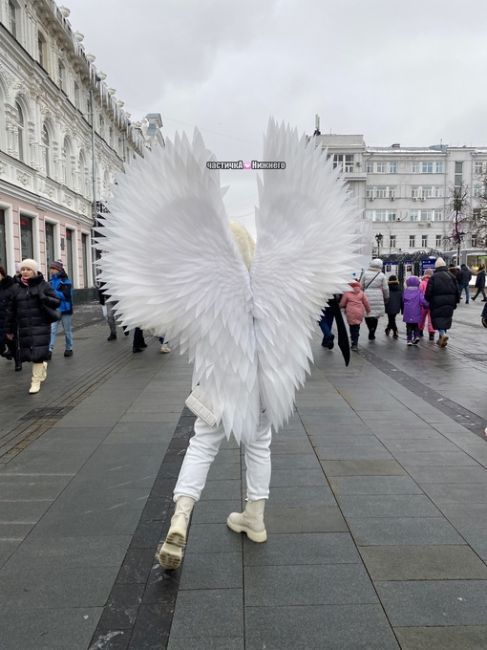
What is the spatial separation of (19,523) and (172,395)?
3.66m

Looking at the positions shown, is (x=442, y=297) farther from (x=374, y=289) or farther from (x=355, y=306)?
(x=355, y=306)

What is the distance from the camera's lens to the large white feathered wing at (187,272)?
2420 mm

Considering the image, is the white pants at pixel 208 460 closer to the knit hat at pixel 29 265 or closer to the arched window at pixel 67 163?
the knit hat at pixel 29 265

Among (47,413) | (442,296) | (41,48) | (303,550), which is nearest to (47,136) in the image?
(41,48)

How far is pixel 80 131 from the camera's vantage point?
1123 inches

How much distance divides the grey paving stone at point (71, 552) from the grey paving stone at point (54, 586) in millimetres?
51

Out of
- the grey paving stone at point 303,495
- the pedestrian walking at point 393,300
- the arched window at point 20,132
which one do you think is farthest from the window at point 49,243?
the grey paving stone at point 303,495

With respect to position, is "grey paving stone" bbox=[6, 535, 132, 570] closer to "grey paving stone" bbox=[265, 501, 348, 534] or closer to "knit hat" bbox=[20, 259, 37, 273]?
"grey paving stone" bbox=[265, 501, 348, 534]

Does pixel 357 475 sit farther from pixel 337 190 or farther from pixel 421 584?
pixel 337 190

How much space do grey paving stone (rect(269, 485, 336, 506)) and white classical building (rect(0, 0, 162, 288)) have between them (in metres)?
13.1

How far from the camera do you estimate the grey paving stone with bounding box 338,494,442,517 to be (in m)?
3.37

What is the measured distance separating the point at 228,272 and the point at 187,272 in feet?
0.63

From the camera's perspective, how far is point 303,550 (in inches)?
115

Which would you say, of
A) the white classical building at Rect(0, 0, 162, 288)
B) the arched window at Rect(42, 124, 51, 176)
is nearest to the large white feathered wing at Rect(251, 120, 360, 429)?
the white classical building at Rect(0, 0, 162, 288)
